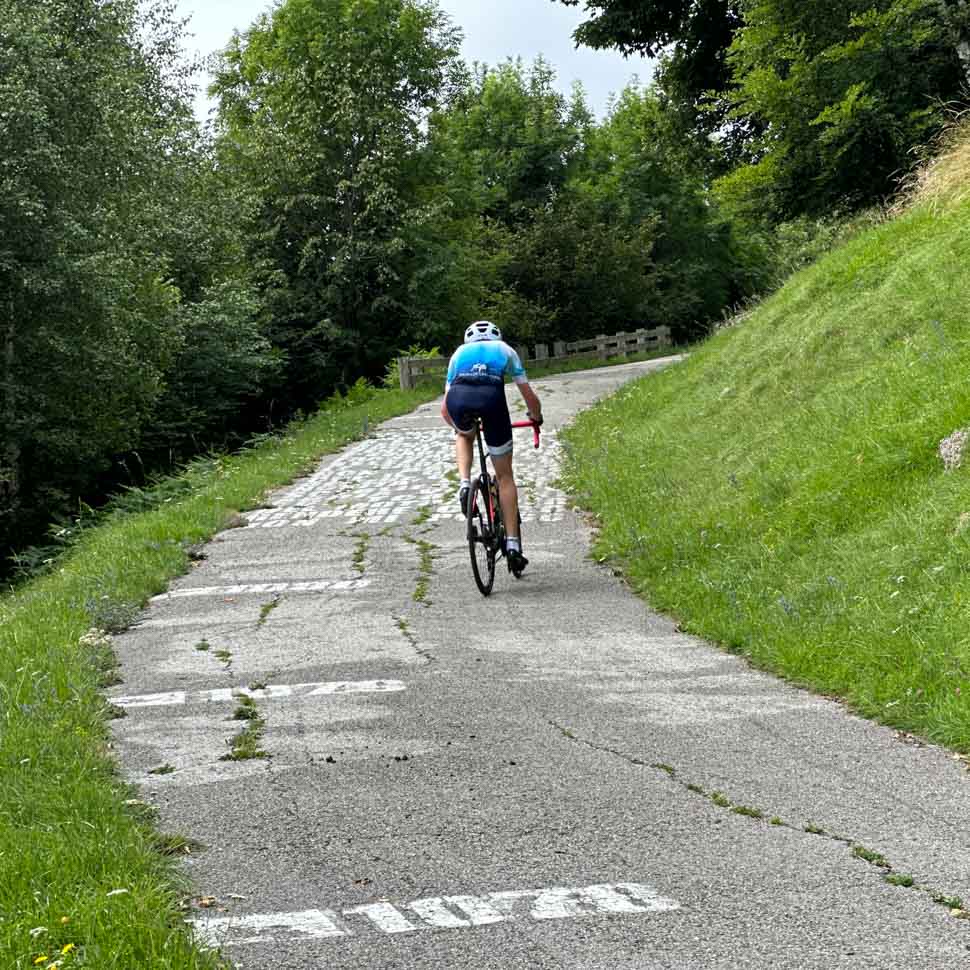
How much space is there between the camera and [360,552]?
11898 mm

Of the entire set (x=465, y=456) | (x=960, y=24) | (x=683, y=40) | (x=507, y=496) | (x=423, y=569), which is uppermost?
(x=683, y=40)

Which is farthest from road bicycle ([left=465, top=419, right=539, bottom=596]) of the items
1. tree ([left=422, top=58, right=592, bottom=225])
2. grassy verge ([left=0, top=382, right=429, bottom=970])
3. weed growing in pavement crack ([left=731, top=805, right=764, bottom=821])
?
tree ([left=422, top=58, right=592, bottom=225])

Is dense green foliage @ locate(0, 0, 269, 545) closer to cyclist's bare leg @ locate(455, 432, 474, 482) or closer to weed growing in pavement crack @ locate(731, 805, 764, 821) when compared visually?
cyclist's bare leg @ locate(455, 432, 474, 482)

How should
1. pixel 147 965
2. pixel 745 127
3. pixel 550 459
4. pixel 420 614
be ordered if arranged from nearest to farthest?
pixel 147 965
pixel 420 614
pixel 550 459
pixel 745 127

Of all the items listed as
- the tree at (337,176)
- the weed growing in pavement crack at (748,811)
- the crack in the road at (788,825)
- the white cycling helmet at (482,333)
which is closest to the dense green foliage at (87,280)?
the tree at (337,176)

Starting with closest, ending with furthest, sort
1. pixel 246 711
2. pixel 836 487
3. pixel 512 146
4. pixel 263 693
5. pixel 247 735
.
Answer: pixel 247 735 → pixel 246 711 → pixel 263 693 → pixel 836 487 → pixel 512 146

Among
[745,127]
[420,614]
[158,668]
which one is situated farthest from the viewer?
[745,127]

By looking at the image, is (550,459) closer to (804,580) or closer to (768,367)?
(768,367)

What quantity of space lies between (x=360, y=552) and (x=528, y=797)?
23.3 feet

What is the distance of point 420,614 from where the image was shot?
9.02 meters

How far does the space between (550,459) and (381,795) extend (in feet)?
44.7

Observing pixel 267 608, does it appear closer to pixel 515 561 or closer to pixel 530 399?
pixel 515 561

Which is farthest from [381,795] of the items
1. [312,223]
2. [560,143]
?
[560,143]

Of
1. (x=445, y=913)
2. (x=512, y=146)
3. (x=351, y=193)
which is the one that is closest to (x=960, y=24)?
(x=445, y=913)
